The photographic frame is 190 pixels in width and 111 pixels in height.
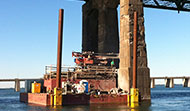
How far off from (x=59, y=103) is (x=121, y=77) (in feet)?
37.2

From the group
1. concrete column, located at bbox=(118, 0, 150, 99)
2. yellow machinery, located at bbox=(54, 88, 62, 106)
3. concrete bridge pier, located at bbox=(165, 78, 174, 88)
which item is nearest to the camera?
yellow machinery, located at bbox=(54, 88, 62, 106)

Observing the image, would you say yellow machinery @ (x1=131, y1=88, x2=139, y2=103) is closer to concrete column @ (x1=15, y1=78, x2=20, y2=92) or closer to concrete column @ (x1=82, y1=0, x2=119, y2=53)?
concrete column @ (x1=82, y1=0, x2=119, y2=53)

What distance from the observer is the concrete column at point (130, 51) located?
4031 centimetres

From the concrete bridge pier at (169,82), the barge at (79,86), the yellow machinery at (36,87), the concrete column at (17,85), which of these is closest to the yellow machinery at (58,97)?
the barge at (79,86)

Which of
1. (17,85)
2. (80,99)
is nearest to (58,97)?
(80,99)

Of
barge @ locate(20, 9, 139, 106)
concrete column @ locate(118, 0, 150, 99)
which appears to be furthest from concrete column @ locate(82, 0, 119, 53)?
concrete column @ locate(118, 0, 150, 99)

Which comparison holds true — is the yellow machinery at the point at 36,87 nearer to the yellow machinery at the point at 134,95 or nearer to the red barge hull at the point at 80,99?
the red barge hull at the point at 80,99

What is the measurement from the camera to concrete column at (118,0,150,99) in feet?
132

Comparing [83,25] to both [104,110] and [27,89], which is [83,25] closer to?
[27,89]

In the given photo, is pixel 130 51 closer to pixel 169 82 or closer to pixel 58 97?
pixel 58 97

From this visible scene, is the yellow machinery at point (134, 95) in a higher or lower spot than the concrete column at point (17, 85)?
higher

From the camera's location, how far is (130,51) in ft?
134

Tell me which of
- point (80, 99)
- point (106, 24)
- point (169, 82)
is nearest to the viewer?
point (80, 99)

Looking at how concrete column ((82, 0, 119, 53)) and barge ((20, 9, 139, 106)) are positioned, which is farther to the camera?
concrete column ((82, 0, 119, 53))
